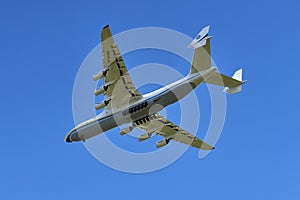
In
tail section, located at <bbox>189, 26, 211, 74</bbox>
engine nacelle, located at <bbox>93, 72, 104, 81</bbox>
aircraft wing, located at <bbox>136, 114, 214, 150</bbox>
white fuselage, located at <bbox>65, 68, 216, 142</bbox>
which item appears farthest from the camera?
aircraft wing, located at <bbox>136, 114, 214, 150</bbox>

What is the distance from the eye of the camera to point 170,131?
216 feet

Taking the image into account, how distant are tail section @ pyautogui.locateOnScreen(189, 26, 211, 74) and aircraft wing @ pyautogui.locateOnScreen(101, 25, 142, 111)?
6.46 m

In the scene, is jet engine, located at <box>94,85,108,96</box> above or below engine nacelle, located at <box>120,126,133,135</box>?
above

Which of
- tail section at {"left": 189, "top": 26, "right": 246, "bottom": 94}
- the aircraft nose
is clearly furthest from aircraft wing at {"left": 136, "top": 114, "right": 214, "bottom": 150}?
tail section at {"left": 189, "top": 26, "right": 246, "bottom": 94}

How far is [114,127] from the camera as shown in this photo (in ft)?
198

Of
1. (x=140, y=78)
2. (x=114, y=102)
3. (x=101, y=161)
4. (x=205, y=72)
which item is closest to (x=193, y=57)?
(x=205, y=72)

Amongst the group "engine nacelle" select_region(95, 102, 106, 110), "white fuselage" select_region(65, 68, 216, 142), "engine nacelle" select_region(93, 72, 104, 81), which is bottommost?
"white fuselage" select_region(65, 68, 216, 142)

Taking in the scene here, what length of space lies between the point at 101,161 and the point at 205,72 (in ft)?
47.0

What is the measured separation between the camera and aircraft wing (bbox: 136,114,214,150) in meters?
64.1

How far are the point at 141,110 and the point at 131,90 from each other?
2.47 meters

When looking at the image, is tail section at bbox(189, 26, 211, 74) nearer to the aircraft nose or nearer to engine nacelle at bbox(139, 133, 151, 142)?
engine nacelle at bbox(139, 133, 151, 142)

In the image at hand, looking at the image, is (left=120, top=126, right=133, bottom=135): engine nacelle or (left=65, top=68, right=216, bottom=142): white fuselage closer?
(left=65, top=68, right=216, bottom=142): white fuselage

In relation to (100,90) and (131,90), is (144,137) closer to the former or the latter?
(131,90)

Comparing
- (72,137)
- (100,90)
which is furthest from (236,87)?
(72,137)
